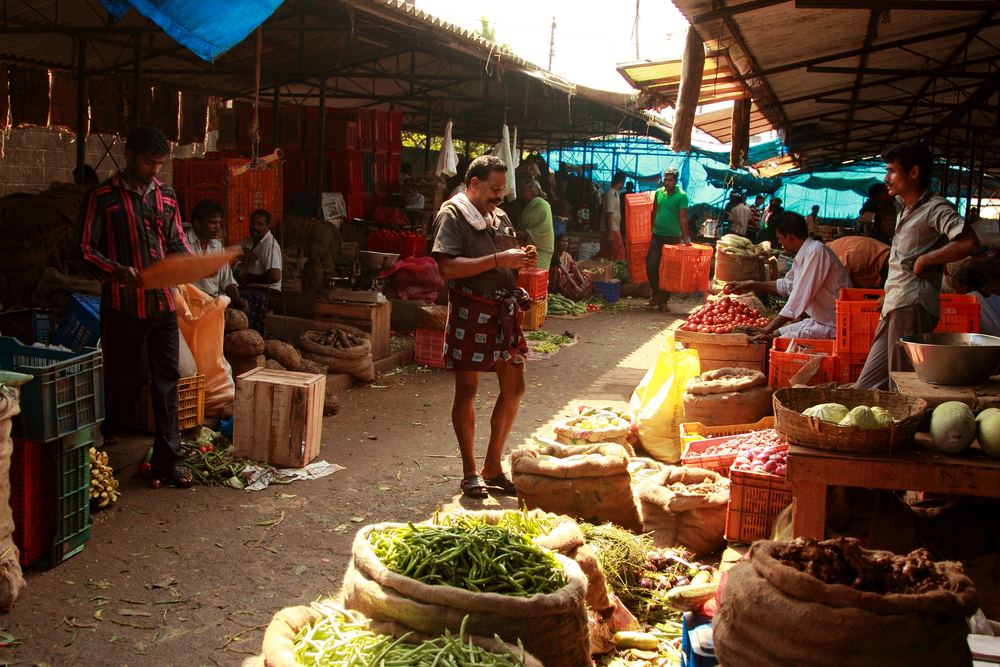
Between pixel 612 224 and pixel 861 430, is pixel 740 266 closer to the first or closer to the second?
pixel 861 430

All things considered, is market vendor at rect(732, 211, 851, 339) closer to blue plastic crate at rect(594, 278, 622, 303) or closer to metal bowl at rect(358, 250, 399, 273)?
metal bowl at rect(358, 250, 399, 273)

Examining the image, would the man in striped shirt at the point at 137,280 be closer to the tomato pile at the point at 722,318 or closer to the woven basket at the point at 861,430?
the woven basket at the point at 861,430

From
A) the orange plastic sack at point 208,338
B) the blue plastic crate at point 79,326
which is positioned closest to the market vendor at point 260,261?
the orange plastic sack at point 208,338

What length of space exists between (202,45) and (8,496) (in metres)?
3.38

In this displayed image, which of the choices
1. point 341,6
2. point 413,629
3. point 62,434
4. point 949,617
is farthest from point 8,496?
point 341,6

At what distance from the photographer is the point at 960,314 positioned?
551cm

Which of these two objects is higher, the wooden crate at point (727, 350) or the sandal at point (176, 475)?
the wooden crate at point (727, 350)

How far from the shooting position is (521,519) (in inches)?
134

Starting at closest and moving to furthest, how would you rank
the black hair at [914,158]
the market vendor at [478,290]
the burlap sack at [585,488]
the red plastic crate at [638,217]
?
the burlap sack at [585,488] < the black hair at [914,158] < the market vendor at [478,290] < the red plastic crate at [638,217]

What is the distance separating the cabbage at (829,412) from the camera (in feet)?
11.2

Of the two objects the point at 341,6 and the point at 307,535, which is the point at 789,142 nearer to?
the point at 341,6

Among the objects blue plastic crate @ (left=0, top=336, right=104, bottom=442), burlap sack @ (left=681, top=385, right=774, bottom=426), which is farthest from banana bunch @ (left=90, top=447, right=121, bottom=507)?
burlap sack @ (left=681, top=385, right=774, bottom=426)

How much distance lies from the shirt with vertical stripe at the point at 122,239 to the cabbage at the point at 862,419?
12.9 feet

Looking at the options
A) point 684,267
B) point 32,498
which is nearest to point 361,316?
point 32,498
